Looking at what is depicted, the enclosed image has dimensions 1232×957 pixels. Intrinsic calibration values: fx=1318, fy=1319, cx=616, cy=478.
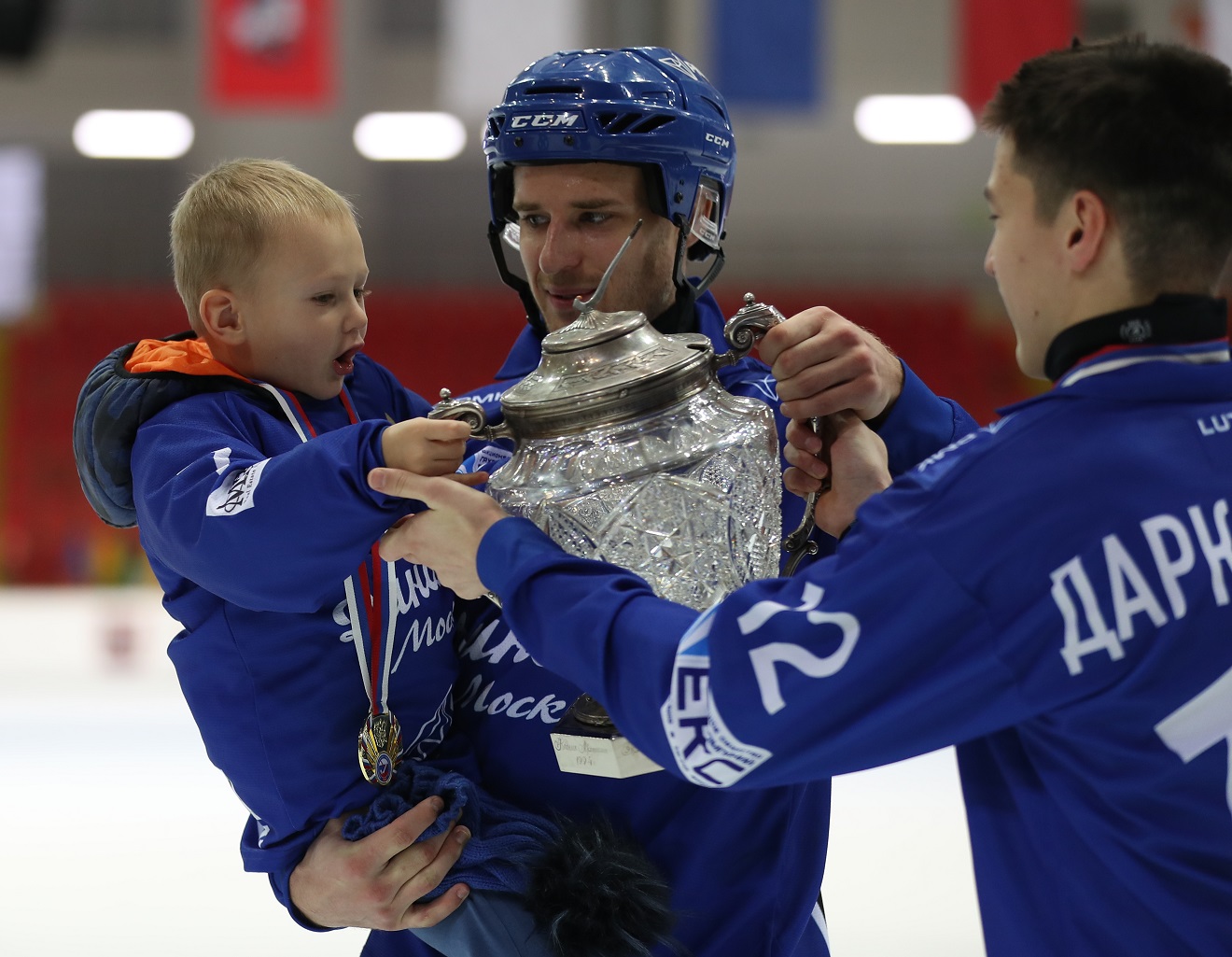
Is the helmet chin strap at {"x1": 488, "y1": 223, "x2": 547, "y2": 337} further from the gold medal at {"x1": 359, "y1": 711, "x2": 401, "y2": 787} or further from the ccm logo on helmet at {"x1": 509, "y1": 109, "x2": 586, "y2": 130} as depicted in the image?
the gold medal at {"x1": 359, "y1": 711, "x2": 401, "y2": 787}

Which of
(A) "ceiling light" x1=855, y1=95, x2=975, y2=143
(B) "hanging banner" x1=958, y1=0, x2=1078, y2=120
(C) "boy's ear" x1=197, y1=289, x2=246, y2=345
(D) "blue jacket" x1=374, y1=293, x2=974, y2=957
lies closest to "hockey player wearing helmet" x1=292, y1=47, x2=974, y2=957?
(D) "blue jacket" x1=374, y1=293, x2=974, y2=957

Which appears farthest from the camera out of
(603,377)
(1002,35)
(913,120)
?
(913,120)

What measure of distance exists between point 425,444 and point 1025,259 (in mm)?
626

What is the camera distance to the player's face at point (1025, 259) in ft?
4.06

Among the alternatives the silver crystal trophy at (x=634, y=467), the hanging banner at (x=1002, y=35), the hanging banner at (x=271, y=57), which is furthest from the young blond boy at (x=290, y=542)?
the hanging banner at (x=271, y=57)

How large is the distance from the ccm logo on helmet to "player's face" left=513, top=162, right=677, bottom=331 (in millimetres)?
83

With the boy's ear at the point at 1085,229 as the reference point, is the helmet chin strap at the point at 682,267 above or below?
below

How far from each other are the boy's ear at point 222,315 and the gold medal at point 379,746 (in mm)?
536

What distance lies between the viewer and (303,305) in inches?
A: 68.1

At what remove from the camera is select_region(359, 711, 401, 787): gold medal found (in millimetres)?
1610

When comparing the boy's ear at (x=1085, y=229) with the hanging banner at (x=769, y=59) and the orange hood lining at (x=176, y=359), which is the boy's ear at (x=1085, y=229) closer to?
the orange hood lining at (x=176, y=359)

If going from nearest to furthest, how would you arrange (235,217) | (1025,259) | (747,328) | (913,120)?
(1025,259) → (747,328) → (235,217) → (913,120)

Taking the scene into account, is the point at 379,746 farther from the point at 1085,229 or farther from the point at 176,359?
the point at 1085,229

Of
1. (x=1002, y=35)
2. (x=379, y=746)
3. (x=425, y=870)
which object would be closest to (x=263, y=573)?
(x=379, y=746)
